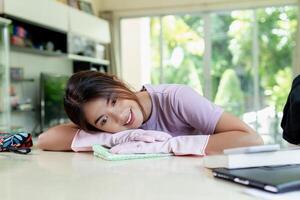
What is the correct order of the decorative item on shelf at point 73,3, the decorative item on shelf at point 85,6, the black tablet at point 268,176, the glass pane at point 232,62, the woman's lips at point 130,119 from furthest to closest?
the glass pane at point 232,62 → the decorative item on shelf at point 85,6 → the decorative item on shelf at point 73,3 → the woman's lips at point 130,119 → the black tablet at point 268,176

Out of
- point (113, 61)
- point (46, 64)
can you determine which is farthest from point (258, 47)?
point (46, 64)

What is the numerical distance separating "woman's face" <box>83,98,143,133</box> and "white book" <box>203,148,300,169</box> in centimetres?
48

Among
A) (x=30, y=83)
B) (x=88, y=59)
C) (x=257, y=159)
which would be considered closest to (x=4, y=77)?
(x=30, y=83)

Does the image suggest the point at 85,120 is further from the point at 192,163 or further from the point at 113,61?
the point at 113,61

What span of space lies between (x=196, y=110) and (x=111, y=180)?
0.57m

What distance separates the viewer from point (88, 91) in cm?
124

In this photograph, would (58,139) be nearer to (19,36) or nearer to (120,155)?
(120,155)

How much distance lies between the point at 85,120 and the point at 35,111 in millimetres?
3141

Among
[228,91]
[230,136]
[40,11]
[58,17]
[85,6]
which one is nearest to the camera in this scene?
[230,136]

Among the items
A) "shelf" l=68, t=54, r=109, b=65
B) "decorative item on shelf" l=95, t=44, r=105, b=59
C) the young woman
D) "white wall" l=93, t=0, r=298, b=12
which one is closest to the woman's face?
the young woman

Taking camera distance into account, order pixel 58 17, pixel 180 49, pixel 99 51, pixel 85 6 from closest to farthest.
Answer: pixel 58 17 < pixel 85 6 < pixel 99 51 < pixel 180 49

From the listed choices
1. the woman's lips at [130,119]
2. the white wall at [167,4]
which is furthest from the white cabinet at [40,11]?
the woman's lips at [130,119]

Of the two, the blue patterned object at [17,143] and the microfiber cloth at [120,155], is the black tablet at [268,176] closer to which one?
the microfiber cloth at [120,155]

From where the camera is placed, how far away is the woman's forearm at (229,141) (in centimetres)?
113
